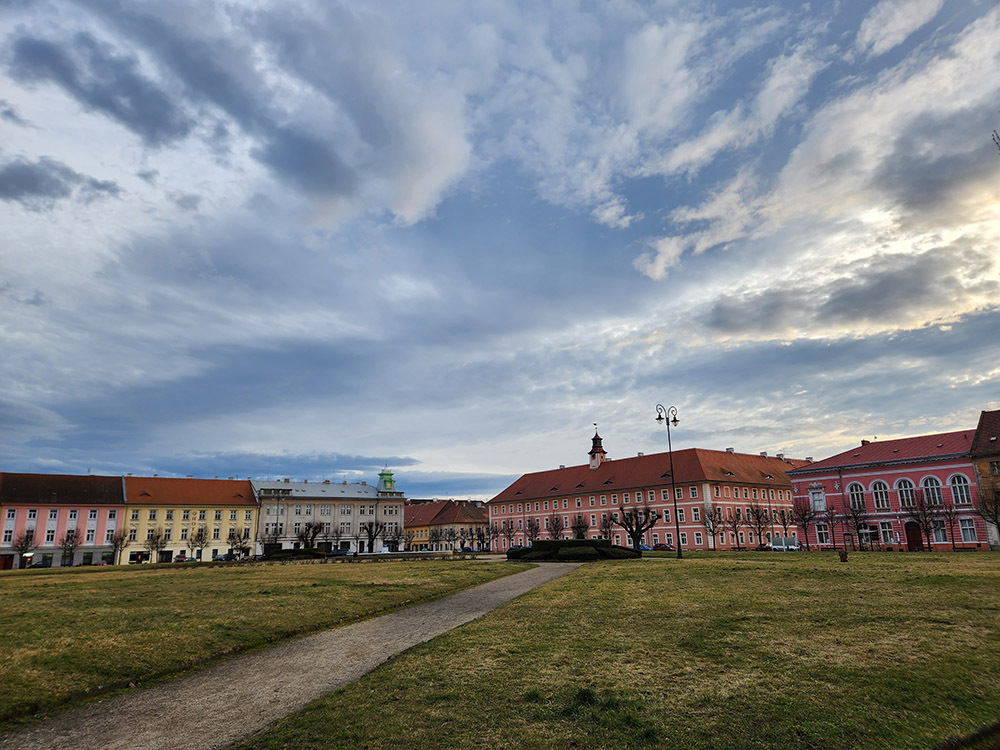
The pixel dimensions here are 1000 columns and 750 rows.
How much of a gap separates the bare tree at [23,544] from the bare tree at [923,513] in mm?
107282

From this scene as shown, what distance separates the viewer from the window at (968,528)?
59734mm

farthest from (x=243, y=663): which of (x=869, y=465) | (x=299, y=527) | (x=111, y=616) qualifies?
(x=299, y=527)

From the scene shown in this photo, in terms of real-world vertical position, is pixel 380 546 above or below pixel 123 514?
below

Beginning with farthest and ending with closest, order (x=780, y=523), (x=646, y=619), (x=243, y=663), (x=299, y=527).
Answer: (x=299, y=527)
(x=780, y=523)
(x=646, y=619)
(x=243, y=663)

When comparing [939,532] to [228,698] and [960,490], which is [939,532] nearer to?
[960,490]

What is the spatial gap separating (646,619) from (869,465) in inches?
2564

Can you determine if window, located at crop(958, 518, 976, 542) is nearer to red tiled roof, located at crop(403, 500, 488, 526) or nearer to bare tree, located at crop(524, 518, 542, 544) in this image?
bare tree, located at crop(524, 518, 542, 544)

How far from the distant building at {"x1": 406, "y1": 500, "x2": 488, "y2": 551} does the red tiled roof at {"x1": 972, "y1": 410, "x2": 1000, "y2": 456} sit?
265 feet

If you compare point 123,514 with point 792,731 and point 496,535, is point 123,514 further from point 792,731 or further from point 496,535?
point 792,731

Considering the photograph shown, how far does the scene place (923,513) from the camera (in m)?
60.1

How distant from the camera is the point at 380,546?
375ft

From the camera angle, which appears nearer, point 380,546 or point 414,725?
point 414,725

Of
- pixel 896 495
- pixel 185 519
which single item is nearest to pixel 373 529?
pixel 185 519

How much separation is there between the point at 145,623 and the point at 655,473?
87.2m
